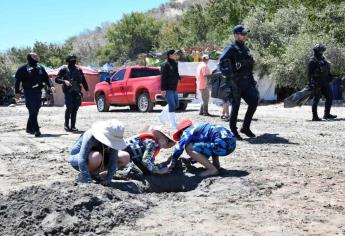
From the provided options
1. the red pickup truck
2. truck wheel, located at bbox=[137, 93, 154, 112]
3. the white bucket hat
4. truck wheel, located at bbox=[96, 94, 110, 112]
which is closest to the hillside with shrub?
the red pickup truck

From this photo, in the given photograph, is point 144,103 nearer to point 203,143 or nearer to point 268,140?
point 268,140

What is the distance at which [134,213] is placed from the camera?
577 centimetres

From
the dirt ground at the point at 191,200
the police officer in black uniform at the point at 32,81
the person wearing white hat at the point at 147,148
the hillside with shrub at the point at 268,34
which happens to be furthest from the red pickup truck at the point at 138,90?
the person wearing white hat at the point at 147,148

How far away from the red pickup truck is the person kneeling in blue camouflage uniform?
1228cm

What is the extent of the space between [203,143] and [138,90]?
13.9 meters

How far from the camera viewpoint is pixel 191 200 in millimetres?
6355

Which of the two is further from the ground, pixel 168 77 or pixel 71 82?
pixel 168 77

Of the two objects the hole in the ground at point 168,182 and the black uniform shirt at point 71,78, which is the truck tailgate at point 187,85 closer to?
the black uniform shirt at point 71,78

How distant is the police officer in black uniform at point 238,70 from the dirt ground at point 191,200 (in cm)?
139

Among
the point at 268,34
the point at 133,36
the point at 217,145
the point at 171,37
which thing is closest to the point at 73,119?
the point at 217,145

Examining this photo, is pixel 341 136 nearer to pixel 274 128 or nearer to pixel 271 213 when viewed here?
pixel 274 128

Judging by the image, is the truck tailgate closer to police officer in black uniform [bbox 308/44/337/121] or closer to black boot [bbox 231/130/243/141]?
police officer in black uniform [bbox 308/44/337/121]

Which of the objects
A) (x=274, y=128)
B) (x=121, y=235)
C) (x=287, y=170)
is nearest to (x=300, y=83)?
(x=274, y=128)

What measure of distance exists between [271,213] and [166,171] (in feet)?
6.27
